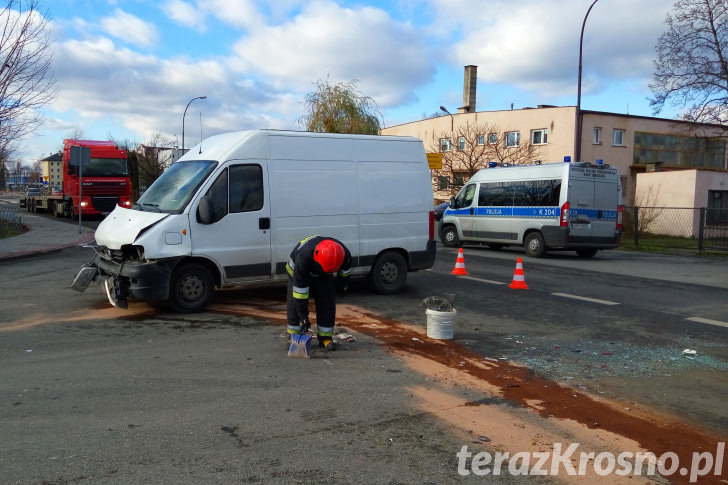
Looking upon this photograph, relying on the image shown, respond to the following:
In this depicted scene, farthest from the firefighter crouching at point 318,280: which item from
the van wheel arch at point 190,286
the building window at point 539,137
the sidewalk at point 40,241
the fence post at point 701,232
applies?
the building window at point 539,137

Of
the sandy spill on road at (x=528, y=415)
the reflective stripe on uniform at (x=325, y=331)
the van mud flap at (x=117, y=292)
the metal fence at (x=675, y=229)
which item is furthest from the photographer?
the metal fence at (x=675, y=229)

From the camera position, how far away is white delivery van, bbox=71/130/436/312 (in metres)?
7.90

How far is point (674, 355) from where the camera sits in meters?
6.80

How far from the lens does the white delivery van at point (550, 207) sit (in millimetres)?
16531

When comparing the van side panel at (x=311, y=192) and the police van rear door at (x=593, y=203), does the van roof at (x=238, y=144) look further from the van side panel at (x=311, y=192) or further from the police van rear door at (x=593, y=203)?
the police van rear door at (x=593, y=203)

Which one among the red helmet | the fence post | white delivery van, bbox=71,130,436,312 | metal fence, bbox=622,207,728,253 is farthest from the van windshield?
the fence post

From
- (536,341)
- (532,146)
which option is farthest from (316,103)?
(536,341)

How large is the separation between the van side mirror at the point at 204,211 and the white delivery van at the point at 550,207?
11358 millimetres

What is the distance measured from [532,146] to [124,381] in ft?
122

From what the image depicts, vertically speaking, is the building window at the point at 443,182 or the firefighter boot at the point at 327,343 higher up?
the building window at the point at 443,182

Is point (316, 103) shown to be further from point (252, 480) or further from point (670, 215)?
point (252, 480)

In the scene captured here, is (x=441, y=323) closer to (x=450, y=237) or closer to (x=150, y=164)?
(x=450, y=237)

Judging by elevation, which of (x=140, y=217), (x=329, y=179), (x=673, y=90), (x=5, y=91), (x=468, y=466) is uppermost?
(x=673, y=90)

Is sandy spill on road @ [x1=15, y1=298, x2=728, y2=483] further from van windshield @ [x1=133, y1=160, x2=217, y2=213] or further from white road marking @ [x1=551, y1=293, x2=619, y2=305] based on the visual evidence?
white road marking @ [x1=551, y1=293, x2=619, y2=305]
